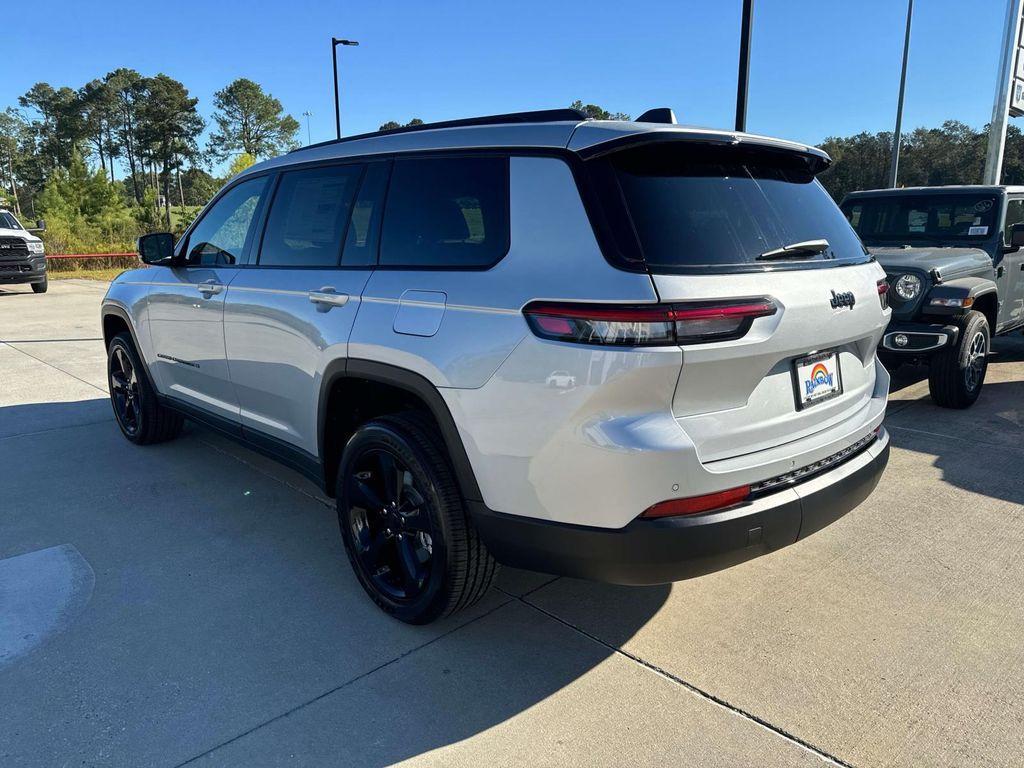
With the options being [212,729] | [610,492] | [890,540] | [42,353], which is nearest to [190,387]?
[212,729]

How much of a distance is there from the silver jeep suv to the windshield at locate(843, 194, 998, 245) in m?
4.44

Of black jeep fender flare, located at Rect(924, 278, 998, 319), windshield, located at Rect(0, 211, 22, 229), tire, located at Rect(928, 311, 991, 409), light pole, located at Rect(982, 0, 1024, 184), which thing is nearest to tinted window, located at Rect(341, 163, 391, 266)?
black jeep fender flare, located at Rect(924, 278, 998, 319)

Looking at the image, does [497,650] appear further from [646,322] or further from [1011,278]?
[1011,278]

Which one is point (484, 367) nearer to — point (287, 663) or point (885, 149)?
point (287, 663)

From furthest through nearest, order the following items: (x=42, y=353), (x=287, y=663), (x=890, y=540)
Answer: (x=42, y=353) < (x=890, y=540) < (x=287, y=663)

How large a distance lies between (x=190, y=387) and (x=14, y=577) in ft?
4.60

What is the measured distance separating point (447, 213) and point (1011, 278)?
6.15 meters

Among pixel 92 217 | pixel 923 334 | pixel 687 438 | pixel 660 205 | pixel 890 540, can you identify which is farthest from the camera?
pixel 92 217

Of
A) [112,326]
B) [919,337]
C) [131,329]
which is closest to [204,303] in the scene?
[131,329]

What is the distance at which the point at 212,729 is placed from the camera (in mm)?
2322

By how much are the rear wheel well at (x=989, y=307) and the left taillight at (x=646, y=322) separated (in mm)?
4858

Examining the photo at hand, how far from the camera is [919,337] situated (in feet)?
18.1

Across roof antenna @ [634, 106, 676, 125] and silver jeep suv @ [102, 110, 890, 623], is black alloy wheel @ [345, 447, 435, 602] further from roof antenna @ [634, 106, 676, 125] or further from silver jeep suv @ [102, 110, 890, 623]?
roof antenna @ [634, 106, 676, 125]

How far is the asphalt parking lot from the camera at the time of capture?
2.27m
